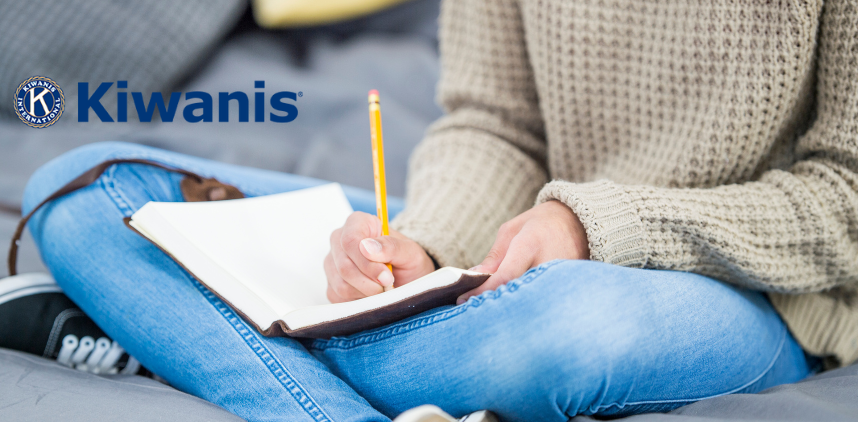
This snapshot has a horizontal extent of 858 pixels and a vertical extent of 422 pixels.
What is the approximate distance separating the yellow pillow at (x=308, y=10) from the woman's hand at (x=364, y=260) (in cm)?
82

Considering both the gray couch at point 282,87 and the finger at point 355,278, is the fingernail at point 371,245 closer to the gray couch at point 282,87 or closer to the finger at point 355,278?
the finger at point 355,278

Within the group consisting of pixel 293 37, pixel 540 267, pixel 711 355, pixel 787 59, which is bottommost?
pixel 711 355

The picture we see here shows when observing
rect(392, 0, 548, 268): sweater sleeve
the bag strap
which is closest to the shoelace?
the bag strap

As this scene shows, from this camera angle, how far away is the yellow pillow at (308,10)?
1.17 m

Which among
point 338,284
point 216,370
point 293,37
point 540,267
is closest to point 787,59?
point 540,267

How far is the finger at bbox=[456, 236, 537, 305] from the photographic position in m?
0.47

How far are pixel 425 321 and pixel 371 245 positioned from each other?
0.28 feet

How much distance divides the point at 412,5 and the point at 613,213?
954 millimetres

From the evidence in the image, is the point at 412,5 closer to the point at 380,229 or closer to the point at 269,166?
the point at 269,166

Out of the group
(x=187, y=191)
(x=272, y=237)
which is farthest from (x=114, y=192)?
(x=272, y=237)

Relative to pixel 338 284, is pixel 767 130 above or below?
above

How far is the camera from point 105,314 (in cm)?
58

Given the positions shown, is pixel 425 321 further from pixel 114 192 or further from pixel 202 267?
pixel 114 192

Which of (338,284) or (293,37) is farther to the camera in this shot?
(293,37)
